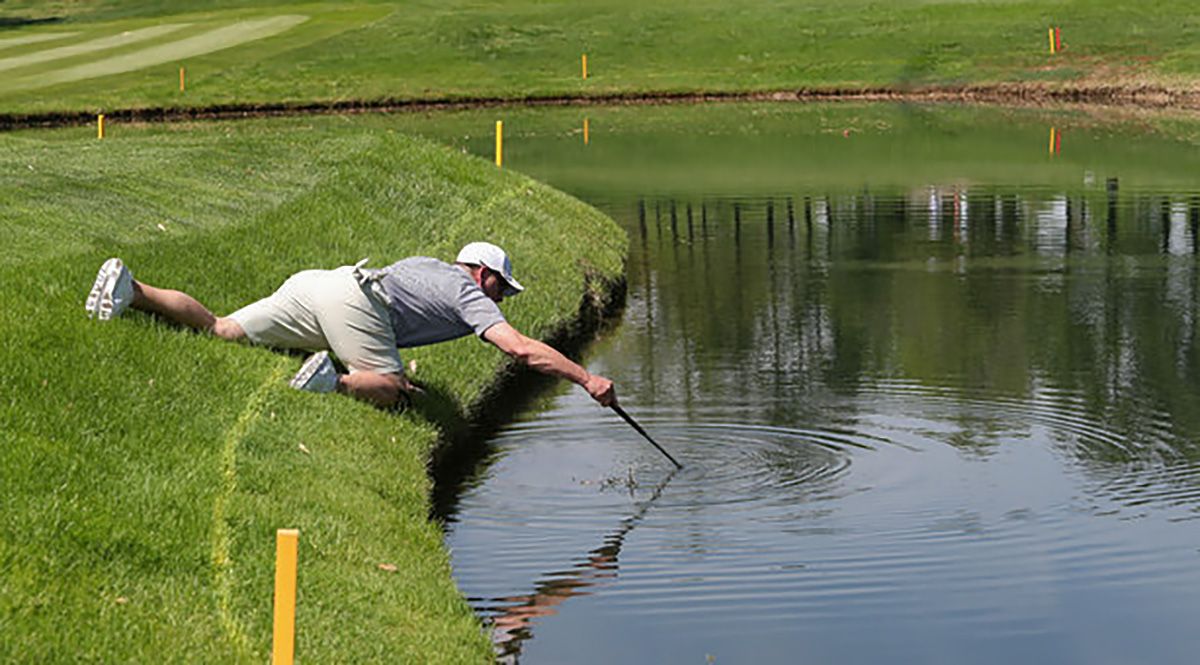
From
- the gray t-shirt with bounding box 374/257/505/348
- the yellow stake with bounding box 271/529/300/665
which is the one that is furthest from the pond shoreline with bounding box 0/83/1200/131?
the yellow stake with bounding box 271/529/300/665

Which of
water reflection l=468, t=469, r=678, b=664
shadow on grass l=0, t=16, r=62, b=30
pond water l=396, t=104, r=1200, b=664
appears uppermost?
shadow on grass l=0, t=16, r=62, b=30

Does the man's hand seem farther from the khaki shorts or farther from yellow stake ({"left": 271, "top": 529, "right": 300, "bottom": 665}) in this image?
yellow stake ({"left": 271, "top": 529, "right": 300, "bottom": 665})

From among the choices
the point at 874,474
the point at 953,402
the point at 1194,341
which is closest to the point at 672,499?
the point at 874,474

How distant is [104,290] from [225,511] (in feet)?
11.3

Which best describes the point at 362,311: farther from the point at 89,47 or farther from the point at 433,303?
the point at 89,47

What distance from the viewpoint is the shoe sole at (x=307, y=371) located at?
14.1 metres

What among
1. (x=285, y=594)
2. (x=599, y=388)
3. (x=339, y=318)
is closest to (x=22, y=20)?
(x=339, y=318)

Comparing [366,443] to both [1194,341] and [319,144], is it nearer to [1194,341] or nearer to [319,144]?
[1194,341]

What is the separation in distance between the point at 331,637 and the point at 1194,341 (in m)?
12.6

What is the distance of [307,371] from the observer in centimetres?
1409

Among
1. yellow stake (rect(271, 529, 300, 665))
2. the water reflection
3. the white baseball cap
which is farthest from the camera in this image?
the white baseball cap

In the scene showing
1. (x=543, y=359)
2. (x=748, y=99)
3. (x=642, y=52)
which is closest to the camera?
(x=543, y=359)

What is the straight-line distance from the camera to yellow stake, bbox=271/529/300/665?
7.07 m

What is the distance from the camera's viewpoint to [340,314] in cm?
1439
